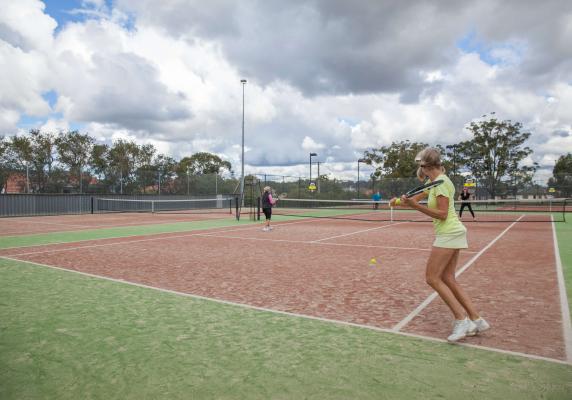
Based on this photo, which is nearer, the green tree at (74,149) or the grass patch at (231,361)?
the grass patch at (231,361)

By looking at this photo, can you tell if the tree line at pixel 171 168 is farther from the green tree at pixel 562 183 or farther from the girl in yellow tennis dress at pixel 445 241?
the girl in yellow tennis dress at pixel 445 241

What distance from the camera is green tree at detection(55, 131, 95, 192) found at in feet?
98.2

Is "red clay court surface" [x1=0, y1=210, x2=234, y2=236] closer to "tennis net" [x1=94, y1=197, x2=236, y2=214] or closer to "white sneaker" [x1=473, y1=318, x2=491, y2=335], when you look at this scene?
"tennis net" [x1=94, y1=197, x2=236, y2=214]

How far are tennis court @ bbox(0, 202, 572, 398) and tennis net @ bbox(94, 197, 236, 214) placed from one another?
13907 mm

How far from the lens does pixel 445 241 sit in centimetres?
367

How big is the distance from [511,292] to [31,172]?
2550 centimetres

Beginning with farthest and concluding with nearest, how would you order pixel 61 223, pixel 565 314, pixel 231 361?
pixel 61 223 → pixel 565 314 → pixel 231 361

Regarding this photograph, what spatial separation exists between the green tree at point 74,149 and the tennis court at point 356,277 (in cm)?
2096

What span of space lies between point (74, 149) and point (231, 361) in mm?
31763

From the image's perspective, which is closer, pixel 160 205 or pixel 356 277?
pixel 356 277

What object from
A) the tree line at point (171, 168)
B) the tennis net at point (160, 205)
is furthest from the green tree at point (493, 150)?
the tennis net at point (160, 205)

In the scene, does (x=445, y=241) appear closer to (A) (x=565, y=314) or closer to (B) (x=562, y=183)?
A: (A) (x=565, y=314)

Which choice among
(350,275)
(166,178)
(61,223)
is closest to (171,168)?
(166,178)

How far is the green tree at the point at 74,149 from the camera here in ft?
A: 98.2
